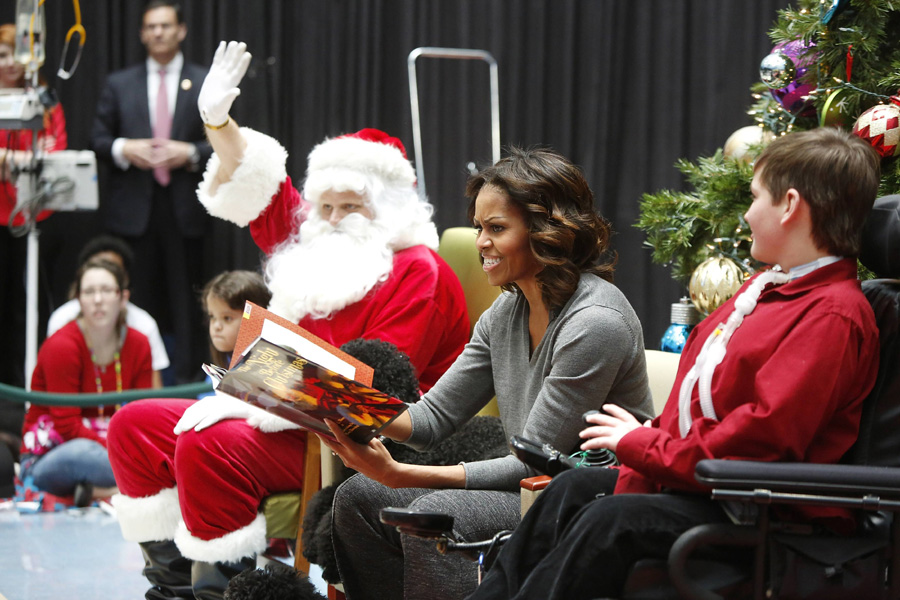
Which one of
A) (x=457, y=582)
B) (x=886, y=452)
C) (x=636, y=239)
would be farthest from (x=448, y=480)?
(x=636, y=239)

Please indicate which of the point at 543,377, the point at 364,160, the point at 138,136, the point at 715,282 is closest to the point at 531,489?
the point at 543,377

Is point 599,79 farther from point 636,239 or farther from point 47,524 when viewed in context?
point 47,524

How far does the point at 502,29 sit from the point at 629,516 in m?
3.70

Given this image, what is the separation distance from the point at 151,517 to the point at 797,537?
1615 mm

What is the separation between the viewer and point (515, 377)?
193 cm

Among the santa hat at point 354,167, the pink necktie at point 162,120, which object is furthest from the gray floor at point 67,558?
the pink necktie at point 162,120

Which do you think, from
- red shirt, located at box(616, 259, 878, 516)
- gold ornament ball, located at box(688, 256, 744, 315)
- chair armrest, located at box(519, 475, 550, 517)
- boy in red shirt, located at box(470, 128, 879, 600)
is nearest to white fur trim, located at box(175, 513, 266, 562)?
chair armrest, located at box(519, 475, 550, 517)

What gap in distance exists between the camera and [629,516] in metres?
1.34

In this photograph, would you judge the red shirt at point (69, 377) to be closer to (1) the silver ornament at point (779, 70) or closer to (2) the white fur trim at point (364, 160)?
(2) the white fur trim at point (364, 160)

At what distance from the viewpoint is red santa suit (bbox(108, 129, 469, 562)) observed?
2.28m

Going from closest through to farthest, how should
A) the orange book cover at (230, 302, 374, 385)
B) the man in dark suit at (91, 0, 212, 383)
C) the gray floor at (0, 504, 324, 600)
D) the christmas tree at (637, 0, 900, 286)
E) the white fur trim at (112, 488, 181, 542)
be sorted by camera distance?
the orange book cover at (230, 302, 374, 385)
the christmas tree at (637, 0, 900, 286)
the white fur trim at (112, 488, 181, 542)
the gray floor at (0, 504, 324, 600)
the man in dark suit at (91, 0, 212, 383)

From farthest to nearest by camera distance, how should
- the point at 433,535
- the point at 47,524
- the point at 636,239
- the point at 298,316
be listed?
the point at 636,239, the point at 47,524, the point at 298,316, the point at 433,535

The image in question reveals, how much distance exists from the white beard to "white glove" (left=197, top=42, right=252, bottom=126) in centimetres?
40

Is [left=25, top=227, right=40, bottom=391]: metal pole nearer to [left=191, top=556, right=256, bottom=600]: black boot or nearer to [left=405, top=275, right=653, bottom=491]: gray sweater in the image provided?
[left=191, top=556, right=256, bottom=600]: black boot
